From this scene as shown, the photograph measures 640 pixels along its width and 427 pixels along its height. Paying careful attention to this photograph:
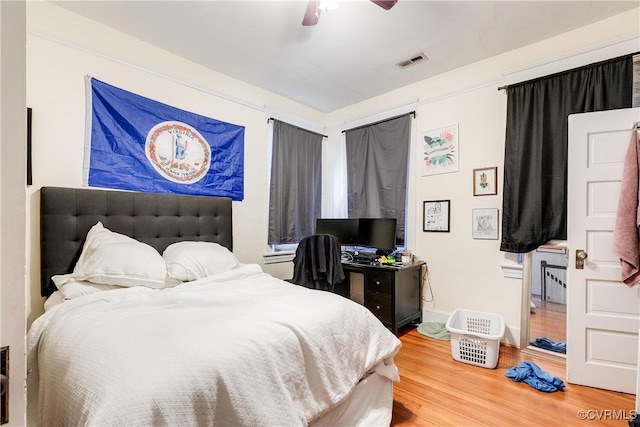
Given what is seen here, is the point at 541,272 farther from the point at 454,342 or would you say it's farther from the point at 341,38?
the point at 341,38

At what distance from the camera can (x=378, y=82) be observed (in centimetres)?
348

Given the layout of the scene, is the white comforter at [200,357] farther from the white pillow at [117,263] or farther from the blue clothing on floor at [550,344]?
the blue clothing on floor at [550,344]

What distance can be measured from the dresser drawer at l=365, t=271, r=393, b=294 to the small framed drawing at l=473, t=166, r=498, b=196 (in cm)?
127

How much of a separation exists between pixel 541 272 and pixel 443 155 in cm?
199

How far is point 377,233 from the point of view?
352 cm

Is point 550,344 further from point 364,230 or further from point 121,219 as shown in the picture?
point 121,219

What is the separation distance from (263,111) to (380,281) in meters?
2.48

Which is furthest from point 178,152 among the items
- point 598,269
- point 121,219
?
point 598,269

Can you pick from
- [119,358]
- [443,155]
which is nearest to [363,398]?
[119,358]

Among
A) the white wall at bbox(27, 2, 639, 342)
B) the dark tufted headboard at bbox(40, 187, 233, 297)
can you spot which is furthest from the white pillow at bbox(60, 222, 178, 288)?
the white wall at bbox(27, 2, 639, 342)

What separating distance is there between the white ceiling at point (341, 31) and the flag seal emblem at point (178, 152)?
2.57ft

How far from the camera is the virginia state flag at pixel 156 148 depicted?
2402 mm

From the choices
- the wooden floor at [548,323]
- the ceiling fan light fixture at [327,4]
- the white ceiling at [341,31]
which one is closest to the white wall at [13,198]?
the ceiling fan light fixture at [327,4]

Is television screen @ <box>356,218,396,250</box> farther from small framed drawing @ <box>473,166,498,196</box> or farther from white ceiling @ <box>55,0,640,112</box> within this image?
white ceiling @ <box>55,0,640,112</box>
